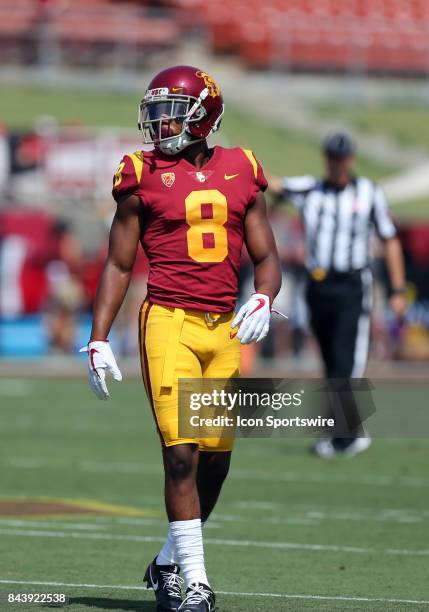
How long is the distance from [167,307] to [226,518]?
8.22 feet

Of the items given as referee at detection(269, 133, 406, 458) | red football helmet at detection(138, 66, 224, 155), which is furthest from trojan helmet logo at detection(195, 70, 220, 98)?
referee at detection(269, 133, 406, 458)

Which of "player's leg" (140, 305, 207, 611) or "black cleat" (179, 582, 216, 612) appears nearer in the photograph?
"black cleat" (179, 582, 216, 612)

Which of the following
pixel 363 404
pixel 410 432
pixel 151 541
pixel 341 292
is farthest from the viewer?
pixel 410 432

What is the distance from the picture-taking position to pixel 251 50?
95.1 feet

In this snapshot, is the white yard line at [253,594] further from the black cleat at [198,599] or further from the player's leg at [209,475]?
the black cleat at [198,599]

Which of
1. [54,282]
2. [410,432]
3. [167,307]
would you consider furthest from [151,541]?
[54,282]

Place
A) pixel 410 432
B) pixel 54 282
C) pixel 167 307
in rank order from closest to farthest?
pixel 167 307
pixel 410 432
pixel 54 282

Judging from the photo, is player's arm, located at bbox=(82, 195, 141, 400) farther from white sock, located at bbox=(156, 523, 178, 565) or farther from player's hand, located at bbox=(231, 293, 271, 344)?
white sock, located at bbox=(156, 523, 178, 565)

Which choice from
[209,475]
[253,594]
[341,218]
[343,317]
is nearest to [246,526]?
[253,594]

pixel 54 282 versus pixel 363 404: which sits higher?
pixel 54 282

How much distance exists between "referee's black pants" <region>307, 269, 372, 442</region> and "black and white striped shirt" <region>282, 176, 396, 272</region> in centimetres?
10

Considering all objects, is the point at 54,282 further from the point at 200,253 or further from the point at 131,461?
the point at 200,253

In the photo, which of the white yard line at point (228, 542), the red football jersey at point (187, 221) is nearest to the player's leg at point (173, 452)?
the red football jersey at point (187, 221)

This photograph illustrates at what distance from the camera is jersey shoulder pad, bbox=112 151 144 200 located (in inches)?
193
